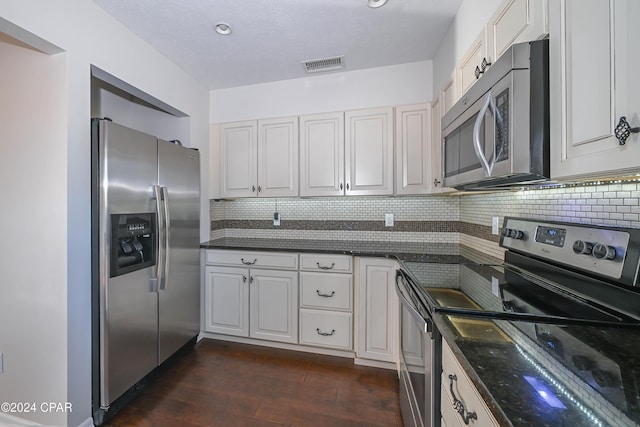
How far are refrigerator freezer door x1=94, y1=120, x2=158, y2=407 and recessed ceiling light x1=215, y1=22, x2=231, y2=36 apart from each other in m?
0.89

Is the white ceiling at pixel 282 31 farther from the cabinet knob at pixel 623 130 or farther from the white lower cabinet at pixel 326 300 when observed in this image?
the white lower cabinet at pixel 326 300

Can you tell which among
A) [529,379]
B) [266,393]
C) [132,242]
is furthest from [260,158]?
[529,379]

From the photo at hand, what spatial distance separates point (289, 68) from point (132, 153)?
147 centimetres

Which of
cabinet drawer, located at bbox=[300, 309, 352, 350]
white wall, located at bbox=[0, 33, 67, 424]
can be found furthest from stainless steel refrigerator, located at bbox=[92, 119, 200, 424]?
cabinet drawer, located at bbox=[300, 309, 352, 350]

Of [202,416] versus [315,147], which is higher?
[315,147]

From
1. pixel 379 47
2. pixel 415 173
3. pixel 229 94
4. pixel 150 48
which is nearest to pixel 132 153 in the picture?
pixel 150 48

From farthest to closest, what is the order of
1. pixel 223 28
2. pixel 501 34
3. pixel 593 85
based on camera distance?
1. pixel 223 28
2. pixel 501 34
3. pixel 593 85

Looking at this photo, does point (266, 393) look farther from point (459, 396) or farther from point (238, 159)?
point (238, 159)

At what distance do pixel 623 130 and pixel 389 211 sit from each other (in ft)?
6.53

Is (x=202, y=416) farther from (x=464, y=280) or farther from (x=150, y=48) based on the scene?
(x=150, y=48)

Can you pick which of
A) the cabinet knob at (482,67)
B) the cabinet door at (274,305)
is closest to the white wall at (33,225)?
the cabinet door at (274,305)

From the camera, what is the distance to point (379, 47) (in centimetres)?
209

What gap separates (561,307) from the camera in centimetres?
93

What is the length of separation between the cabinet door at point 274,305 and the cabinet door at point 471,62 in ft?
5.93
